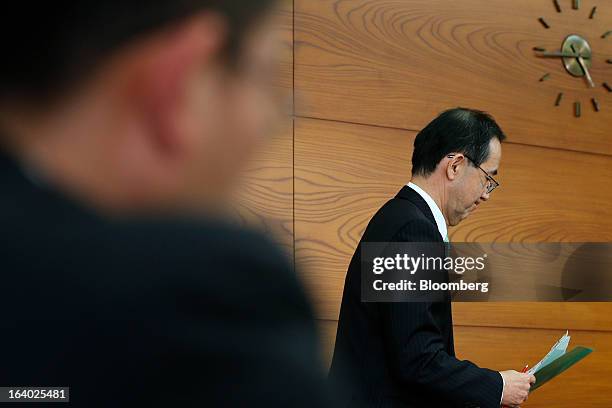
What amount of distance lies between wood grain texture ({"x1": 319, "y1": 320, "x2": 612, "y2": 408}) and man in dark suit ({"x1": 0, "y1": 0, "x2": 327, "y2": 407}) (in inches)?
126

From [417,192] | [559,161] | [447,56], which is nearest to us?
[417,192]

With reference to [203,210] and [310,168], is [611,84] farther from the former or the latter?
[203,210]

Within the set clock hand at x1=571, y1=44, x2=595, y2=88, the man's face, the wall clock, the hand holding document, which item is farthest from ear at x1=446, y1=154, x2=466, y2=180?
clock hand at x1=571, y1=44, x2=595, y2=88

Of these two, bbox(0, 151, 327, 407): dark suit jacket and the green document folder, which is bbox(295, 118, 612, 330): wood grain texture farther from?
bbox(0, 151, 327, 407): dark suit jacket

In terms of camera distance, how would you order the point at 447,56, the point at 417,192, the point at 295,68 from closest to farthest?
the point at 417,192, the point at 295,68, the point at 447,56

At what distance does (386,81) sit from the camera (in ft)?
11.8

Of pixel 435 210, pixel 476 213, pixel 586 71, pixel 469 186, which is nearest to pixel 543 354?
pixel 476 213

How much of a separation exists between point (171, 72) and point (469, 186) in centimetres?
179

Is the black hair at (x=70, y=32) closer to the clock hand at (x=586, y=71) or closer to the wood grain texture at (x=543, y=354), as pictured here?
the wood grain texture at (x=543, y=354)

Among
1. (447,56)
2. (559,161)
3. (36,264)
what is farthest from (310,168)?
(36,264)

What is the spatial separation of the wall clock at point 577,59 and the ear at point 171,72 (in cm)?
355

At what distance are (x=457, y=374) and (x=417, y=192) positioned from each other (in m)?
0.44

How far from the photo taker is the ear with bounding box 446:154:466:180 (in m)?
2.31

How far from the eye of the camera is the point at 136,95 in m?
0.63
